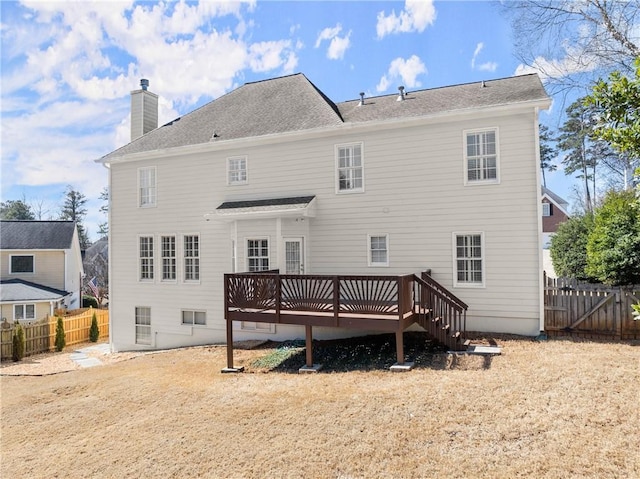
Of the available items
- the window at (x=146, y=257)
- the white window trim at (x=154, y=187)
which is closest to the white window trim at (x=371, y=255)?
the white window trim at (x=154, y=187)

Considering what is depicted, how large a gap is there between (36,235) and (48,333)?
12.4 meters

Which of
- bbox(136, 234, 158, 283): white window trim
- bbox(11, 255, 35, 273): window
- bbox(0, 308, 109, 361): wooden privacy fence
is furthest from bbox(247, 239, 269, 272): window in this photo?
bbox(11, 255, 35, 273): window

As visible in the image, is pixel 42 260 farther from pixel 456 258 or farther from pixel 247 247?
pixel 456 258

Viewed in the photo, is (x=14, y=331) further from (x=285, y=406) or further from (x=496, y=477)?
(x=496, y=477)

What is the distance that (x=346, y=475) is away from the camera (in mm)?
4688

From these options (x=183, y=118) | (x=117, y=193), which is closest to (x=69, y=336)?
(x=117, y=193)

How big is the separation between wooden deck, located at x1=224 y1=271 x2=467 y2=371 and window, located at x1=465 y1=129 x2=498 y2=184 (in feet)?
11.2

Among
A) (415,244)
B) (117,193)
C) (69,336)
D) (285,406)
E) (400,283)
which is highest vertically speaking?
(117,193)

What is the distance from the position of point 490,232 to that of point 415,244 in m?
2.14

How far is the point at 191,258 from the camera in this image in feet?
49.1

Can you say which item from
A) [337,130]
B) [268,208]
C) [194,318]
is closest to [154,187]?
[194,318]

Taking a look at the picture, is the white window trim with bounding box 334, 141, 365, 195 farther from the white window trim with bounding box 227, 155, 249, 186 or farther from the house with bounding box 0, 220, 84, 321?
the house with bounding box 0, 220, 84, 321

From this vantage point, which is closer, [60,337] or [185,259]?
[185,259]

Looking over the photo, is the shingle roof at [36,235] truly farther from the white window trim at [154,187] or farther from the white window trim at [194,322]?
the white window trim at [194,322]
